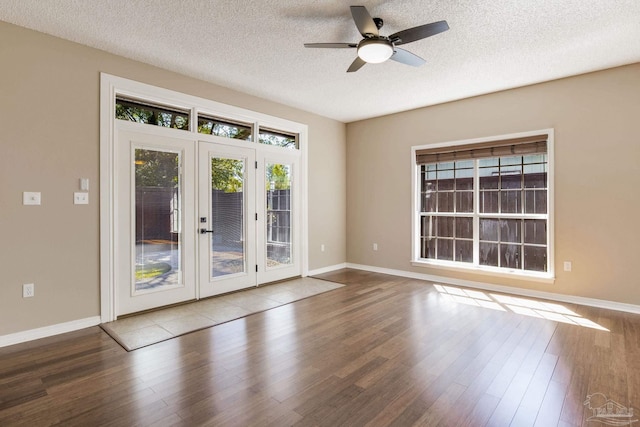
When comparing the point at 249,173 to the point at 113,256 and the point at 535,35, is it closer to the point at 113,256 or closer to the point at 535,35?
the point at 113,256

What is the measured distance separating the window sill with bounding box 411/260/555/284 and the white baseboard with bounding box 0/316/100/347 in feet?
15.3

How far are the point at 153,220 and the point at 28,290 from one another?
51.3 inches

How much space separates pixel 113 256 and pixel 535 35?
4.91 metres

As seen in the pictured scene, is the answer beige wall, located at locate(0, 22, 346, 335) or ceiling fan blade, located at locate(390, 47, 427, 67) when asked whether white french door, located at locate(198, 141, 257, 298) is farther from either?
ceiling fan blade, located at locate(390, 47, 427, 67)

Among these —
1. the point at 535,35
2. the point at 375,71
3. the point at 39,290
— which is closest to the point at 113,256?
the point at 39,290

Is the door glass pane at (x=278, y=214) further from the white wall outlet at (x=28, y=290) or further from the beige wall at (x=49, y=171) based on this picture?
the white wall outlet at (x=28, y=290)

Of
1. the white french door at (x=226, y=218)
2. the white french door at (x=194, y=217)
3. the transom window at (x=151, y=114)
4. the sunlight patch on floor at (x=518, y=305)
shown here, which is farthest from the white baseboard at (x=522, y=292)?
the transom window at (x=151, y=114)

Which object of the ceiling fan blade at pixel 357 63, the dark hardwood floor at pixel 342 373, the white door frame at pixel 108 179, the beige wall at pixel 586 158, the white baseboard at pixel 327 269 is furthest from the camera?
the white baseboard at pixel 327 269

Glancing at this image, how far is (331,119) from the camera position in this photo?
6352mm

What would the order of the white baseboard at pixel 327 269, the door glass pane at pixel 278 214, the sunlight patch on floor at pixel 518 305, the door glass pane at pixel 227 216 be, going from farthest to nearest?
the white baseboard at pixel 327 269 → the door glass pane at pixel 278 214 → the door glass pane at pixel 227 216 → the sunlight patch on floor at pixel 518 305

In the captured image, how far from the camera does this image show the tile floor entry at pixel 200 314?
3.19 metres

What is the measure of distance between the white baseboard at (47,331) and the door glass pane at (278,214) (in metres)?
2.43

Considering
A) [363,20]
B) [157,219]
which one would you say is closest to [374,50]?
[363,20]

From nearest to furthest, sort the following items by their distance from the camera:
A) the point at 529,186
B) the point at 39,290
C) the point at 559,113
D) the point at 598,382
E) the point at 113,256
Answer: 1. the point at 598,382
2. the point at 39,290
3. the point at 113,256
4. the point at 559,113
5. the point at 529,186
